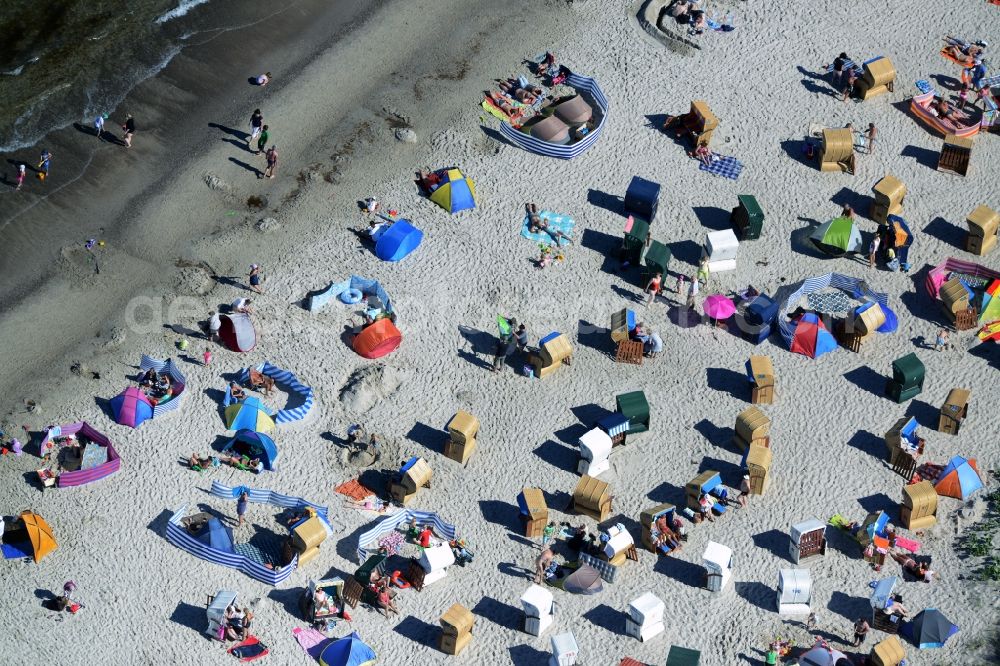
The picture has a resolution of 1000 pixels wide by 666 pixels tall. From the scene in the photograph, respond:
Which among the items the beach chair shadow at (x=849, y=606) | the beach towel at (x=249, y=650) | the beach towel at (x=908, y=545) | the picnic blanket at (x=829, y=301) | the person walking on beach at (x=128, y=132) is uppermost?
the picnic blanket at (x=829, y=301)

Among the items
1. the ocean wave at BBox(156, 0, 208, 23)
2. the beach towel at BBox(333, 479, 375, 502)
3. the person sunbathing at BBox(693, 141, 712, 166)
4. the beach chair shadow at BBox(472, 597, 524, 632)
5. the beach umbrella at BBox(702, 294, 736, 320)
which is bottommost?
the beach chair shadow at BBox(472, 597, 524, 632)

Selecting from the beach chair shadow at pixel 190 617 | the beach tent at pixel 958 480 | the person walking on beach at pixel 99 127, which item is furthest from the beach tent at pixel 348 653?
the person walking on beach at pixel 99 127

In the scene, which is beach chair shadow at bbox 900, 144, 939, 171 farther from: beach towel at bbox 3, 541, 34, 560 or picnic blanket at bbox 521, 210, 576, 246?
beach towel at bbox 3, 541, 34, 560

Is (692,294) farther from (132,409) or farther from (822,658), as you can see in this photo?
(132,409)

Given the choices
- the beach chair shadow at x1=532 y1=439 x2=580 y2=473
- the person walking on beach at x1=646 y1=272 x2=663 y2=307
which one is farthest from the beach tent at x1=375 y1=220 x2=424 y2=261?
the beach chair shadow at x1=532 y1=439 x2=580 y2=473

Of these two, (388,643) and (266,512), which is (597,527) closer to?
Answer: (388,643)

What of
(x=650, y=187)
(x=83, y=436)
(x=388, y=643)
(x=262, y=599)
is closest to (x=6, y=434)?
(x=83, y=436)

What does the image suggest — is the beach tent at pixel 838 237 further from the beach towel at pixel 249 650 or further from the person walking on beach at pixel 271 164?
the beach towel at pixel 249 650

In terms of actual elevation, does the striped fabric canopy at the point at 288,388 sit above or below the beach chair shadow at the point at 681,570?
above
